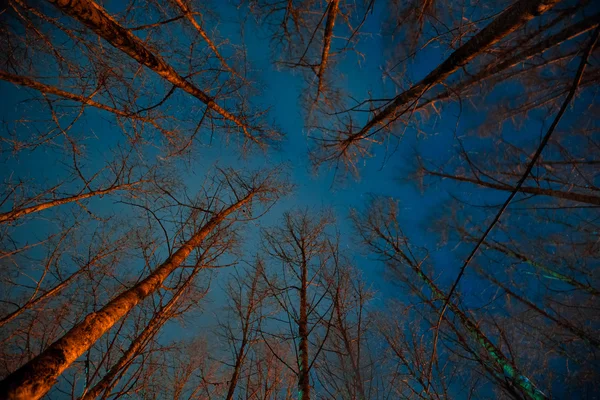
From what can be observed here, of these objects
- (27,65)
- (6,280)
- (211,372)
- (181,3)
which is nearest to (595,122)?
(181,3)

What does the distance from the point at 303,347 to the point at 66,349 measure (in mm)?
3038

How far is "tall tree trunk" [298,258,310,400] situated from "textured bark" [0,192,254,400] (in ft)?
6.00

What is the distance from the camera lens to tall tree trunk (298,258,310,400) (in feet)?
9.97

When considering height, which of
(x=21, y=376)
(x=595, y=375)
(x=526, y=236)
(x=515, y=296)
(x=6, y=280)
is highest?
(x=526, y=236)

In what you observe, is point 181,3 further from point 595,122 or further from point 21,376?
point 595,122

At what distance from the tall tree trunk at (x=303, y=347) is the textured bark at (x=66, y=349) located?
6.00 feet

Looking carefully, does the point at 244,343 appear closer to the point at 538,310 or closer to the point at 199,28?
the point at 199,28

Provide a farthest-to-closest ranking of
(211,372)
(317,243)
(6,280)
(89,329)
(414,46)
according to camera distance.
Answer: (211,372), (317,243), (6,280), (414,46), (89,329)

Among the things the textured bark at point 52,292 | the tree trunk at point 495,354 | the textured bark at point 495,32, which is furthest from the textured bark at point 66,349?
the tree trunk at point 495,354

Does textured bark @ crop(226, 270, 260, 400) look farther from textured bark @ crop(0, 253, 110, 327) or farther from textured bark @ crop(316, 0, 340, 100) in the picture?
textured bark @ crop(316, 0, 340, 100)

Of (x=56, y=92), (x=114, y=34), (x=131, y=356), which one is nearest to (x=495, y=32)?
(x=114, y=34)

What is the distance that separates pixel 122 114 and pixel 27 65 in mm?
1960

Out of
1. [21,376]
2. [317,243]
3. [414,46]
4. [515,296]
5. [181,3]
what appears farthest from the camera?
[515,296]

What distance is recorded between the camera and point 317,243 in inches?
235
